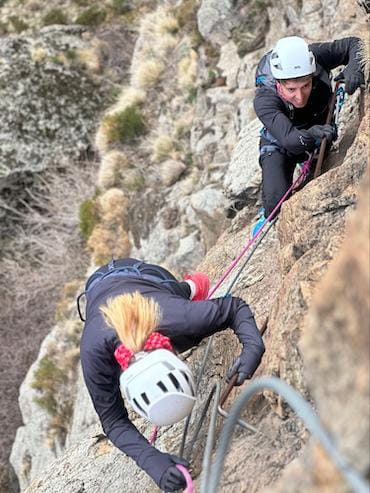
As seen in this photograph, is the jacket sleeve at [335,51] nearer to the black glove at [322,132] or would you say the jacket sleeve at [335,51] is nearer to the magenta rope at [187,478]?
the black glove at [322,132]

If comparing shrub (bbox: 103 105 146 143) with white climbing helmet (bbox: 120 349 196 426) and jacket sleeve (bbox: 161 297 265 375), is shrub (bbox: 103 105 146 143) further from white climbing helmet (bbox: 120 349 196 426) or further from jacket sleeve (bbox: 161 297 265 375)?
white climbing helmet (bbox: 120 349 196 426)

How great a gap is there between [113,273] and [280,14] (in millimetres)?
7428

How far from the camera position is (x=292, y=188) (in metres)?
5.51

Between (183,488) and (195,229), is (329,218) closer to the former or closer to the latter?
(183,488)

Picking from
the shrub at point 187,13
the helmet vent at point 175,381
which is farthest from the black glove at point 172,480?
the shrub at point 187,13

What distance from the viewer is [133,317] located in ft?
11.6

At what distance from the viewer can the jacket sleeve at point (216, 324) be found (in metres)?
3.67

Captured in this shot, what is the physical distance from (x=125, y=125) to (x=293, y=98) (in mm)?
10128

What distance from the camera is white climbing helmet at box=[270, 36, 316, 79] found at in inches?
197

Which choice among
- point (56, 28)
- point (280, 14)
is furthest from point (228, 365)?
point (56, 28)

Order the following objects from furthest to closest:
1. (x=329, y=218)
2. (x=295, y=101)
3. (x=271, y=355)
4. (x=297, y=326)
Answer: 1. (x=295, y=101)
2. (x=329, y=218)
3. (x=271, y=355)
4. (x=297, y=326)

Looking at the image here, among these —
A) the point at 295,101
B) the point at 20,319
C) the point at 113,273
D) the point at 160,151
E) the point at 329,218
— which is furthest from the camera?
the point at 20,319

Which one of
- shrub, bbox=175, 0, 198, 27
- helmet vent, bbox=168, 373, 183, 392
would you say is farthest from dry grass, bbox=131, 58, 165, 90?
helmet vent, bbox=168, 373, 183, 392

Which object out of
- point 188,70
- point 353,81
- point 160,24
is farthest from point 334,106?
point 160,24
